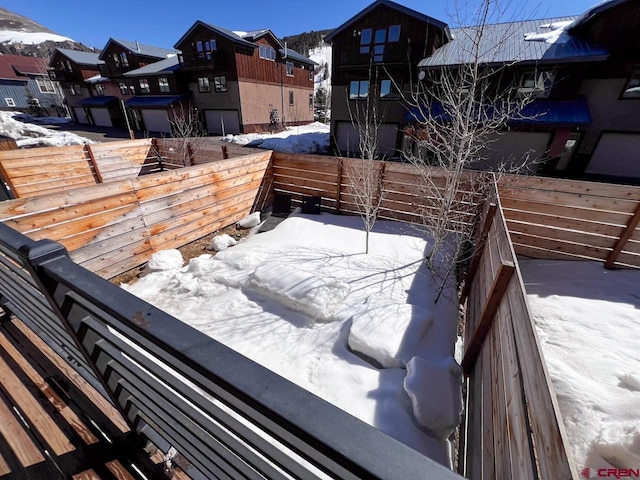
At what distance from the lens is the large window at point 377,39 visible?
13.8 m

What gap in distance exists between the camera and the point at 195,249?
6.22m

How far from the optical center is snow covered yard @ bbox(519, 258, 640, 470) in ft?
6.89

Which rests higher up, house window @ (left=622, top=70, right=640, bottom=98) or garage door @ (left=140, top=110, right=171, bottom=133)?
house window @ (left=622, top=70, right=640, bottom=98)

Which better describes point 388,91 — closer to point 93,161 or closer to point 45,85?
point 93,161

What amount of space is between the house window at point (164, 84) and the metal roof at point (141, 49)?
558 cm

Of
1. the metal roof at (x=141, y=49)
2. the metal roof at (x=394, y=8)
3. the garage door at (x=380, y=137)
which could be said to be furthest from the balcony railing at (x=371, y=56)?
the metal roof at (x=141, y=49)

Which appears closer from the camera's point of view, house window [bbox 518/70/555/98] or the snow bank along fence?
the snow bank along fence

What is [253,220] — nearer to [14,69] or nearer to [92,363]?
[92,363]

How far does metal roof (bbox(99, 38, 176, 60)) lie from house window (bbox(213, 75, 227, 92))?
10852 mm

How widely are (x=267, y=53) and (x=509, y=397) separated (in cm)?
2779

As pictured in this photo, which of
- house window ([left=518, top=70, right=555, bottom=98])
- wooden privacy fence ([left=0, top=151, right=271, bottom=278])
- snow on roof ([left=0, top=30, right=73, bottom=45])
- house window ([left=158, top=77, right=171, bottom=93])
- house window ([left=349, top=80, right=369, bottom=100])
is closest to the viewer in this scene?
wooden privacy fence ([left=0, top=151, right=271, bottom=278])

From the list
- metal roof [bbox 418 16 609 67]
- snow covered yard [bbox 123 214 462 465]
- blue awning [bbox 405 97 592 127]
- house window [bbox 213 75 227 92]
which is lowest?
snow covered yard [bbox 123 214 462 465]

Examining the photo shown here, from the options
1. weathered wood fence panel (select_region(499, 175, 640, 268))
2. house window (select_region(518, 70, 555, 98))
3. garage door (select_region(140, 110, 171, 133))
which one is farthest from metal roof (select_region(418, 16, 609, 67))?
garage door (select_region(140, 110, 171, 133))

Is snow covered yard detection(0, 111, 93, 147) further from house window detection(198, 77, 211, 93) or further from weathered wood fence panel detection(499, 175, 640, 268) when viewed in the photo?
weathered wood fence panel detection(499, 175, 640, 268)
